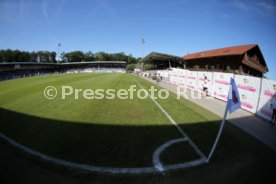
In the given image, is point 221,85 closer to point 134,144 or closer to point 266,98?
point 266,98

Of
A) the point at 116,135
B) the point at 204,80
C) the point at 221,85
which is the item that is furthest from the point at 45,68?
the point at 116,135

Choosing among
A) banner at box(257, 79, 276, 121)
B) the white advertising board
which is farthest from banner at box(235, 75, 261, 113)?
the white advertising board

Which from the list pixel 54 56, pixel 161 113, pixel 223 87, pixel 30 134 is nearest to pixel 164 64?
pixel 223 87

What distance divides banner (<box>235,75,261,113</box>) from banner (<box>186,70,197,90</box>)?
8591mm

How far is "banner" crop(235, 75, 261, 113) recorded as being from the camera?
35.7ft

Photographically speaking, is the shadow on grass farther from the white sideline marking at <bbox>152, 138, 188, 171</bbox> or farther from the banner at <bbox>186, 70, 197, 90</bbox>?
the banner at <bbox>186, 70, 197, 90</bbox>

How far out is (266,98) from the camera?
9961mm

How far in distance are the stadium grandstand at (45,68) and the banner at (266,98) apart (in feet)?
182

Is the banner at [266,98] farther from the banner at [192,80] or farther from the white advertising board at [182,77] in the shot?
the white advertising board at [182,77]

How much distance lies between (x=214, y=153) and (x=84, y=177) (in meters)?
3.93

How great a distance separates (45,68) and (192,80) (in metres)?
78.7

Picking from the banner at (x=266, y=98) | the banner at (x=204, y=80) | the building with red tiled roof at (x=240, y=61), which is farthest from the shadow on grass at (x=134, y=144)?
the building with red tiled roof at (x=240, y=61)

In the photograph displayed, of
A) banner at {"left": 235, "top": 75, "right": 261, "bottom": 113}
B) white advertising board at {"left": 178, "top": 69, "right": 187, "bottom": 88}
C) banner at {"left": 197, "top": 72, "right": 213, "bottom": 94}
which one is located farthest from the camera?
white advertising board at {"left": 178, "top": 69, "right": 187, "bottom": 88}

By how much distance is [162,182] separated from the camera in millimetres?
3861
